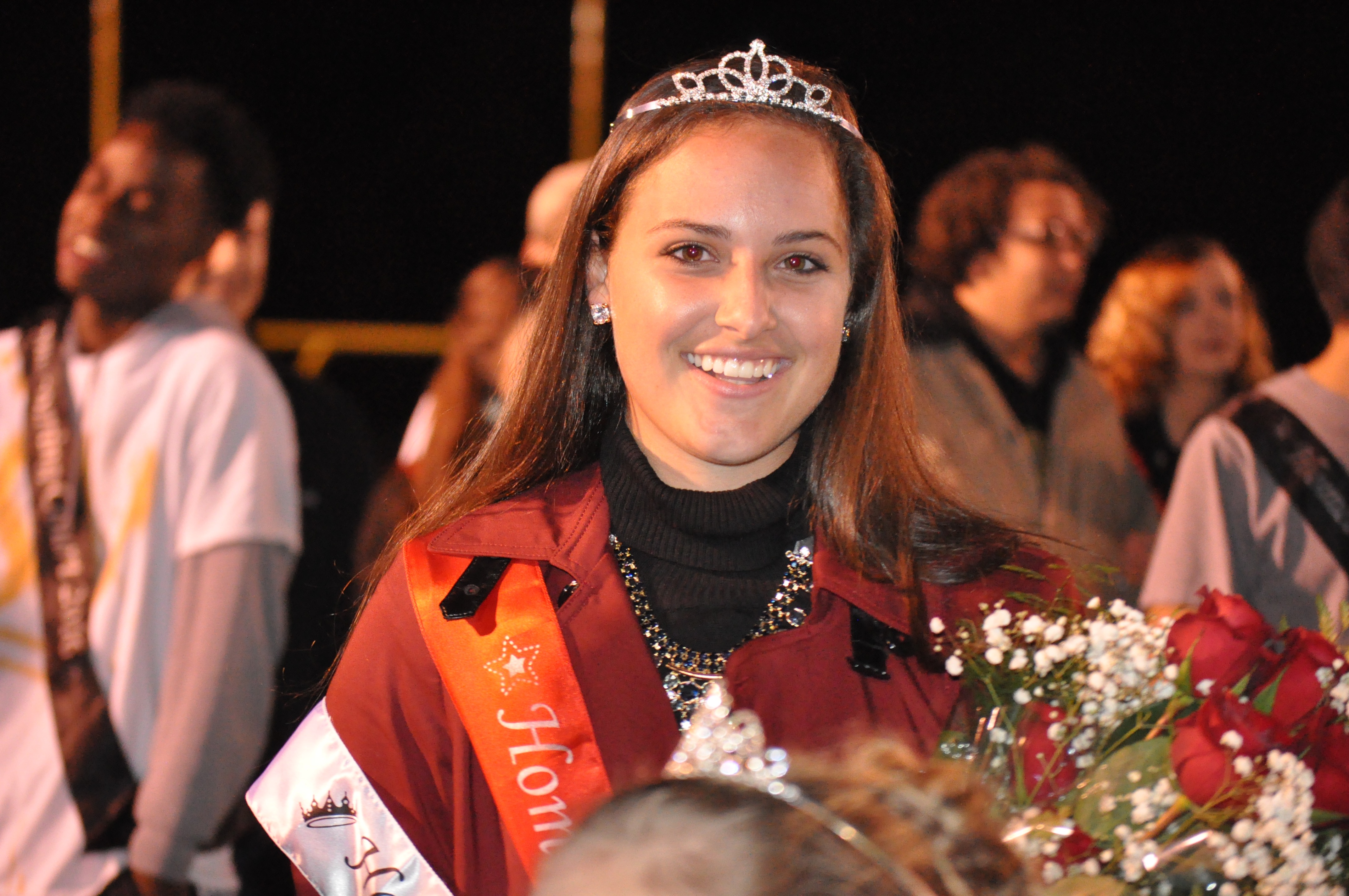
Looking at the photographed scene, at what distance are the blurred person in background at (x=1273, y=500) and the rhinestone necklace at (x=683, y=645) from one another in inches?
59.0

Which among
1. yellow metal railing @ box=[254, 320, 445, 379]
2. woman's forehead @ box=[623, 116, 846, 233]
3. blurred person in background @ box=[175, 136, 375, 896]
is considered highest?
woman's forehead @ box=[623, 116, 846, 233]

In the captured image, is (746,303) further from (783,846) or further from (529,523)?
(783,846)

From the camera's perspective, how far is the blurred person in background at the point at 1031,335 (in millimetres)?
3375

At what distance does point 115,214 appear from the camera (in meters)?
3.20

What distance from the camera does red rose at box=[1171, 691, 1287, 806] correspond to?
1084mm

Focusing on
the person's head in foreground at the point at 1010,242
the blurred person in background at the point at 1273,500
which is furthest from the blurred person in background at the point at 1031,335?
the blurred person in background at the point at 1273,500

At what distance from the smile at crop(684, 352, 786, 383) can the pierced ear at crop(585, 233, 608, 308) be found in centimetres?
25

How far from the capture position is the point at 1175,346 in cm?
439

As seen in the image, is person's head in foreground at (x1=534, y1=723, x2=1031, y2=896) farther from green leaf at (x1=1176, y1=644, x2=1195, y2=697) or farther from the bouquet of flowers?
green leaf at (x1=1176, y1=644, x2=1195, y2=697)

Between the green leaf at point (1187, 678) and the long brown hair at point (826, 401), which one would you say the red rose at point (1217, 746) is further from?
the long brown hair at point (826, 401)

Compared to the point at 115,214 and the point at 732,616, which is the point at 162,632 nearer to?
the point at 115,214

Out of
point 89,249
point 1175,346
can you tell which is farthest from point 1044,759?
point 1175,346

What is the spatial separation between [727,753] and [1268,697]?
20.1 inches

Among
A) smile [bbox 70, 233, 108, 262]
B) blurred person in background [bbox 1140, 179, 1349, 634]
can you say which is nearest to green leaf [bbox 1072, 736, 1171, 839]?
blurred person in background [bbox 1140, 179, 1349, 634]
